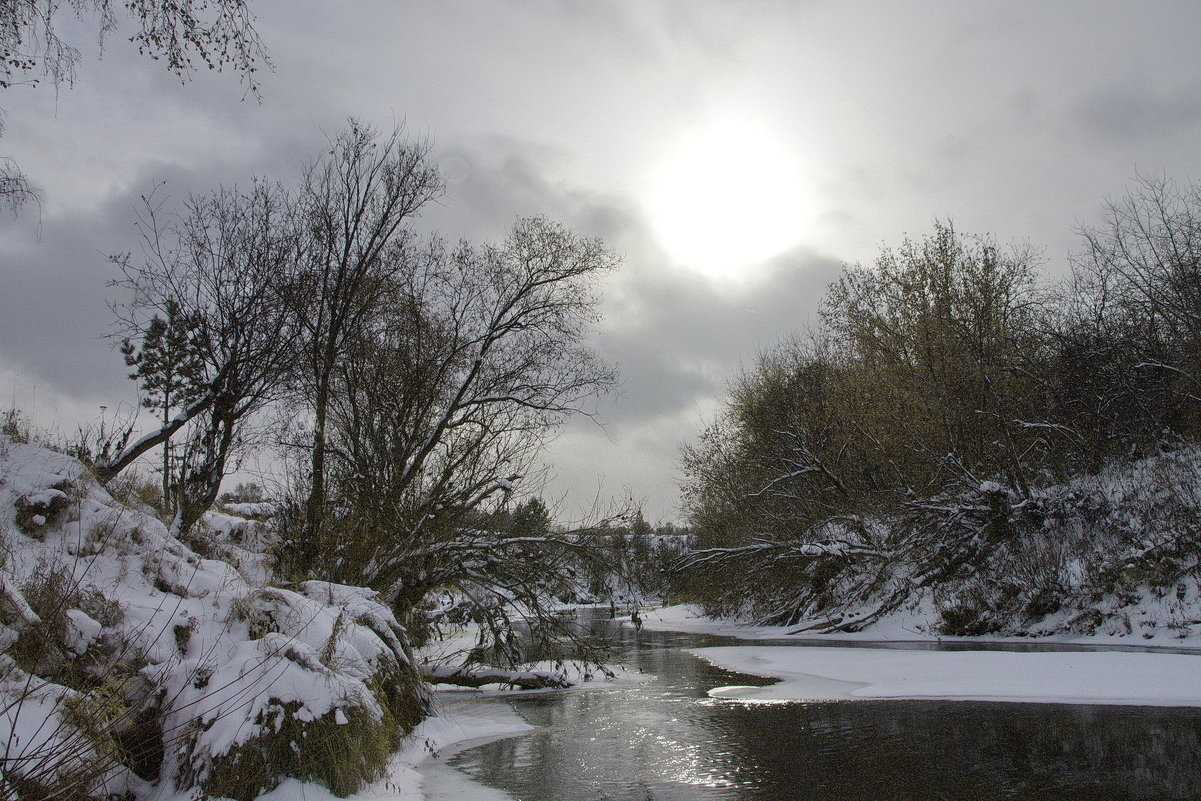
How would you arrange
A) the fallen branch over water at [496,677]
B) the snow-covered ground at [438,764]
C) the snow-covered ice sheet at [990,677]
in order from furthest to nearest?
the fallen branch over water at [496,677]
the snow-covered ice sheet at [990,677]
the snow-covered ground at [438,764]

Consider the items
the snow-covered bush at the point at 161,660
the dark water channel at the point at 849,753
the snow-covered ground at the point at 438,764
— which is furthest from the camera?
the dark water channel at the point at 849,753

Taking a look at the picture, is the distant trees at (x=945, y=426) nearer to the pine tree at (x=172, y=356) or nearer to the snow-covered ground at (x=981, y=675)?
the snow-covered ground at (x=981, y=675)

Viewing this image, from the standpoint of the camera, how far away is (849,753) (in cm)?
804

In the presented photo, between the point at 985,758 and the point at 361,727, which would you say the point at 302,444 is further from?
the point at 985,758

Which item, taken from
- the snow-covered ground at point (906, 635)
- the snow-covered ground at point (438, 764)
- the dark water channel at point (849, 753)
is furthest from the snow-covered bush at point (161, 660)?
the snow-covered ground at point (906, 635)

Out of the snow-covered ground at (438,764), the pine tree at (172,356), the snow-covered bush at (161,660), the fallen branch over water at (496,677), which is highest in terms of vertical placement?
the pine tree at (172,356)

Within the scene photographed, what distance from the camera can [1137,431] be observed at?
2102cm

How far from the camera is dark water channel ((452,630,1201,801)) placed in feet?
21.6

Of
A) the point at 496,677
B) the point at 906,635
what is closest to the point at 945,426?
the point at 906,635

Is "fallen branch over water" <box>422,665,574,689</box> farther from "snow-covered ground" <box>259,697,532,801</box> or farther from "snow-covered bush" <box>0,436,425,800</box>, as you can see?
"snow-covered bush" <box>0,436,425,800</box>

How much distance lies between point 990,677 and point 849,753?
586 cm

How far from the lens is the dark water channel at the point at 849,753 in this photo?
6.57 meters

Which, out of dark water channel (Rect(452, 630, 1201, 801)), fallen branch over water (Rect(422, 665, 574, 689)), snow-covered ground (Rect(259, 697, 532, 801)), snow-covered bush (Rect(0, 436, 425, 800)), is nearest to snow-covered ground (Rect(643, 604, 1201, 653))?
dark water channel (Rect(452, 630, 1201, 801))

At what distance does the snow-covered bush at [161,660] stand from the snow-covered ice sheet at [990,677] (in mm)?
7513
